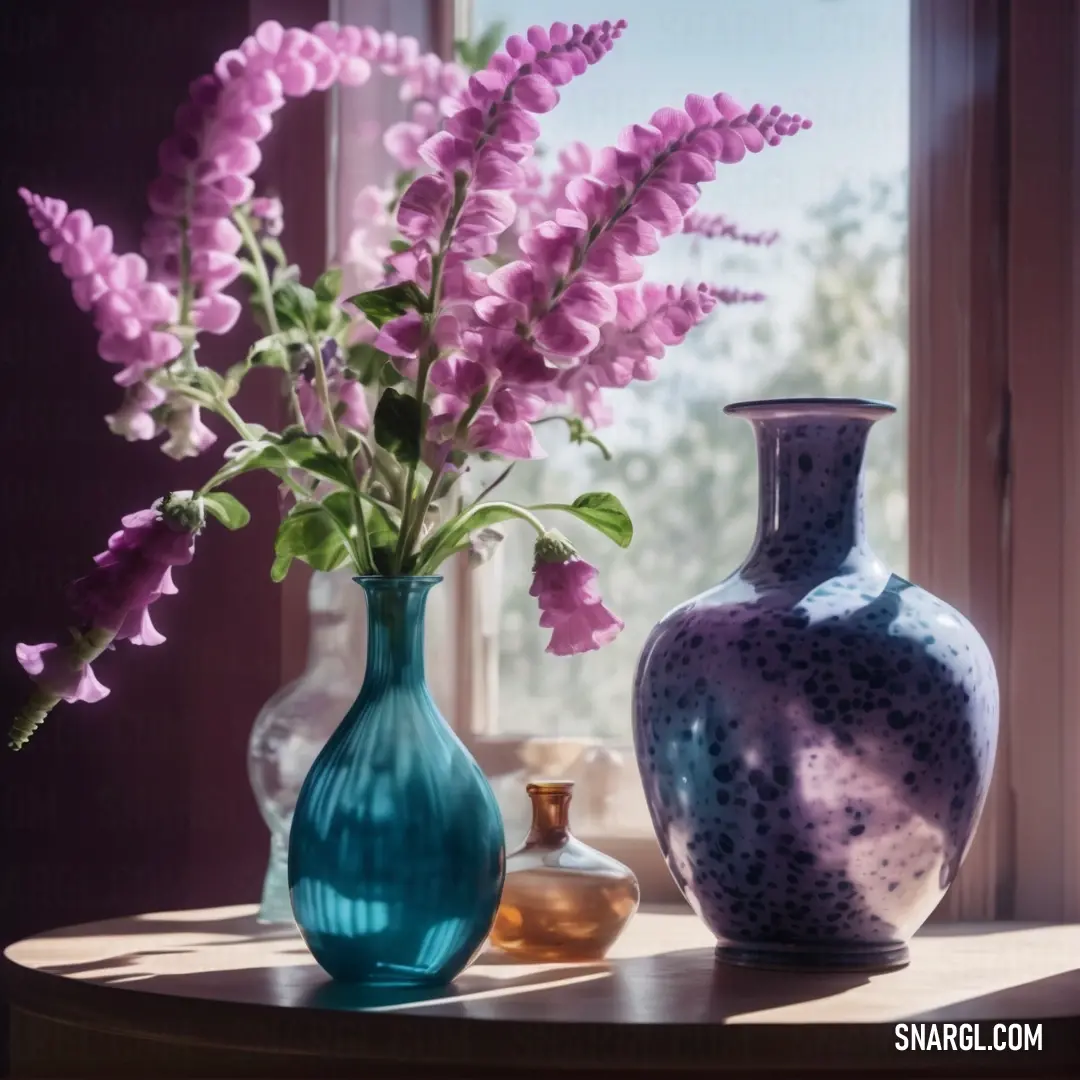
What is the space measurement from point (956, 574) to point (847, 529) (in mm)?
393

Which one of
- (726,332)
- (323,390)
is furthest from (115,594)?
(726,332)

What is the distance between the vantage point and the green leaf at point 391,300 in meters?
0.92

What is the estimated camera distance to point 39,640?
1485mm

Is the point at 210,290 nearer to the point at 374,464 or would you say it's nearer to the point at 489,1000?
the point at 374,464

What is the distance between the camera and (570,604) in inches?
37.9

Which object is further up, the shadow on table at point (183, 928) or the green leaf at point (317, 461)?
the green leaf at point (317, 461)

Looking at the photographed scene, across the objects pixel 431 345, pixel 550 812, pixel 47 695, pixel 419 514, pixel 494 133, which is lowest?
pixel 550 812

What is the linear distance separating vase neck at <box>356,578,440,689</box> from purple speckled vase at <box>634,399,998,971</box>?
0.16 m

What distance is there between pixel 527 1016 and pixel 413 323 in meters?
0.41

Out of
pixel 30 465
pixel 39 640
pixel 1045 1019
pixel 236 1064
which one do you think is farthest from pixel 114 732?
pixel 1045 1019

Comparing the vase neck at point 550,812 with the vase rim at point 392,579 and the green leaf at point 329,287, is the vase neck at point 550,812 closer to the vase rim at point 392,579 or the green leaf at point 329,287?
the vase rim at point 392,579

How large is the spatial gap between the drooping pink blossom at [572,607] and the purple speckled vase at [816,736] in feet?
0.18

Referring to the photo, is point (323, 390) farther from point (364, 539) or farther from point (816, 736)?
point (816, 736)

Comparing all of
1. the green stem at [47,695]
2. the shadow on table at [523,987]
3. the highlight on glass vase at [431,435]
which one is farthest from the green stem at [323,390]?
the shadow on table at [523,987]
